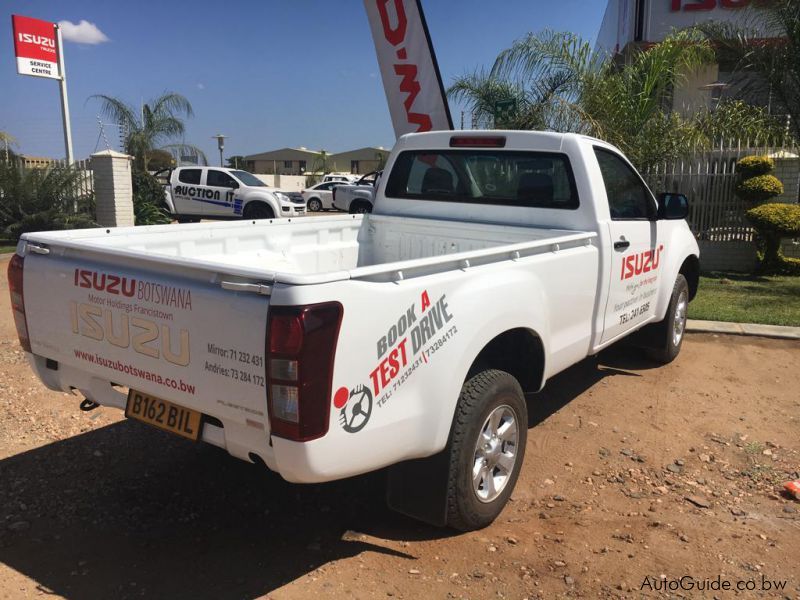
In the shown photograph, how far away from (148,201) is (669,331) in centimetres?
1431

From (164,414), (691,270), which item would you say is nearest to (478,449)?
(164,414)

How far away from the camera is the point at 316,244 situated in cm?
471

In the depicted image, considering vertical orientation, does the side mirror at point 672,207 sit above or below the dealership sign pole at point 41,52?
below

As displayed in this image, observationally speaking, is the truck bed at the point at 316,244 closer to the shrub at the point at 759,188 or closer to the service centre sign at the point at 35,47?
the shrub at the point at 759,188

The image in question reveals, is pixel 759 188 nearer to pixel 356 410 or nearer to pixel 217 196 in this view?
pixel 356 410

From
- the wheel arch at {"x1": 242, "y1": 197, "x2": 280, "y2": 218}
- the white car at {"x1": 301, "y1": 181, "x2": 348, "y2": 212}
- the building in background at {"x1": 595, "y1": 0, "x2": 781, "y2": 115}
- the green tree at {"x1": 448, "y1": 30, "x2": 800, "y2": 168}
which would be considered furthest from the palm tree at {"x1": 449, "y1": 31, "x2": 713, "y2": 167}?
the white car at {"x1": 301, "y1": 181, "x2": 348, "y2": 212}

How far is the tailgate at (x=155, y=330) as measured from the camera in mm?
2383

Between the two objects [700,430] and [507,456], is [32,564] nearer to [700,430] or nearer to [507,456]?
[507,456]

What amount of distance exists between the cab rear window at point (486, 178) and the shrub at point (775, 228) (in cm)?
767

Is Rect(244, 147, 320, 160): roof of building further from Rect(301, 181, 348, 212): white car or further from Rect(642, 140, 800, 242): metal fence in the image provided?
Rect(642, 140, 800, 242): metal fence

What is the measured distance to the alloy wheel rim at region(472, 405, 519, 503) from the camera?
3.13 metres

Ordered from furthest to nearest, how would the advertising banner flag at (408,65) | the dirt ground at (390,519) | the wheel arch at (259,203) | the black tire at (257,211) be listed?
the black tire at (257,211)
the wheel arch at (259,203)
the advertising banner flag at (408,65)
the dirt ground at (390,519)

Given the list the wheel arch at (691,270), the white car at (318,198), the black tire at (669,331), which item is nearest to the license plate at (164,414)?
the black tire at (669,331)

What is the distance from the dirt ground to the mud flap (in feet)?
0.75
